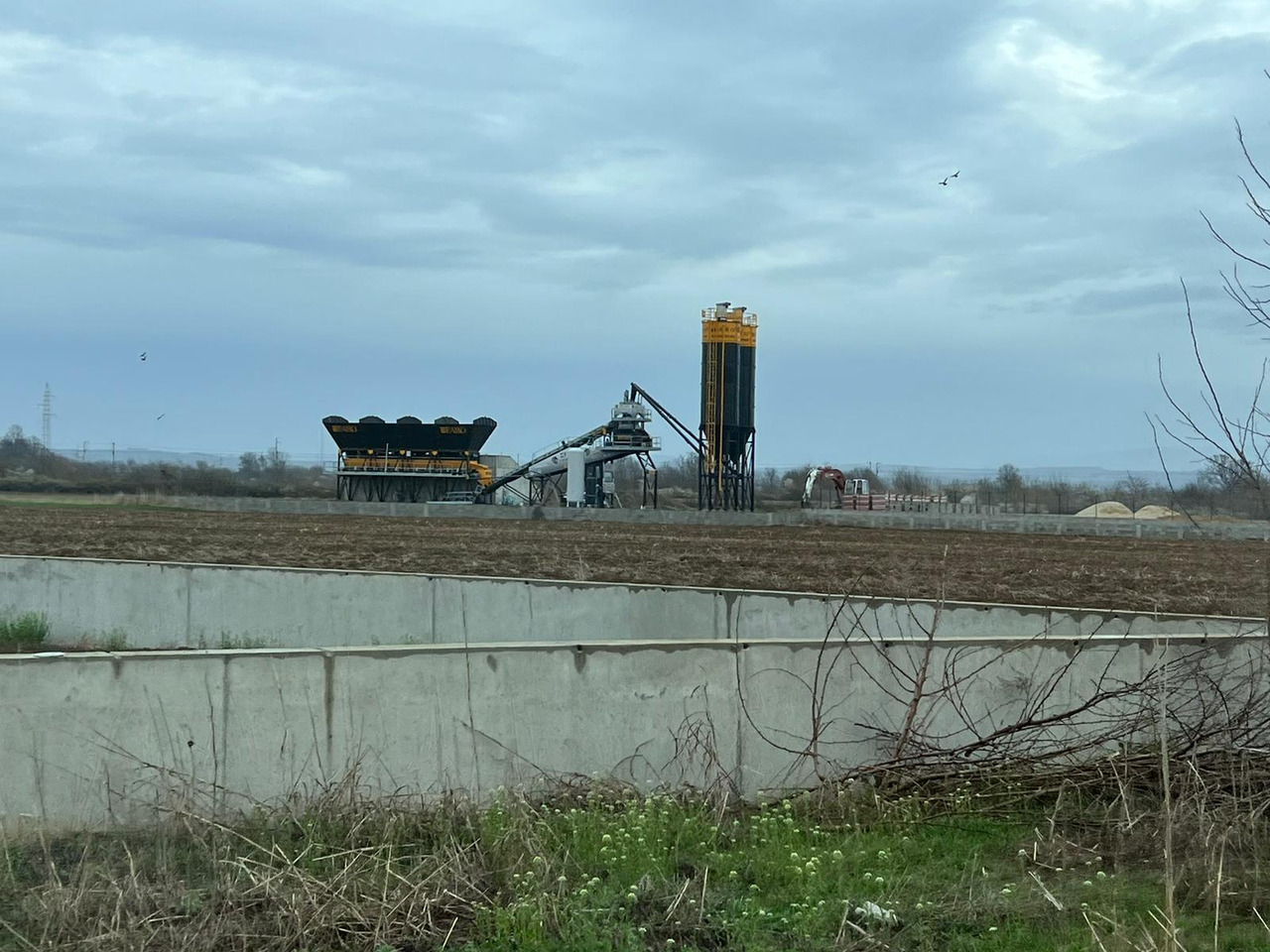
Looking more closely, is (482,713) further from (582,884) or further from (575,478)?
(575,478)

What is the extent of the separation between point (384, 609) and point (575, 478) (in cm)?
6077

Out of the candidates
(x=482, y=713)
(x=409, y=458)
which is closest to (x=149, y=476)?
(x=409, y=458)

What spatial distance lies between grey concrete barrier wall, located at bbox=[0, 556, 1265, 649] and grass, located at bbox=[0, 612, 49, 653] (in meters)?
0.24

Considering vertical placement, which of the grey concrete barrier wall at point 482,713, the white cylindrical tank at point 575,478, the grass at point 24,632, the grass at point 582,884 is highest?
the white cylindrical tank at point 575,478

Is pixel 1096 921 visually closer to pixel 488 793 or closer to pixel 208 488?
pixel 488 793

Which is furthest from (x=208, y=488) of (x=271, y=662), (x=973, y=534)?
(x=271, y=662)

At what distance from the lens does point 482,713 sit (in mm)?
7793

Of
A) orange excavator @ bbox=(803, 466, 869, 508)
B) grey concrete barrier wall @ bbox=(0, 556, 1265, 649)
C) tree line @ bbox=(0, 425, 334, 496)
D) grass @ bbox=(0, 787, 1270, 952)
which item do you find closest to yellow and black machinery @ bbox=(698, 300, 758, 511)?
orange excavator @ bbox=(803, 466, 869, 508)

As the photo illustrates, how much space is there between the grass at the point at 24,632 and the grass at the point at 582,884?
9.32 metres

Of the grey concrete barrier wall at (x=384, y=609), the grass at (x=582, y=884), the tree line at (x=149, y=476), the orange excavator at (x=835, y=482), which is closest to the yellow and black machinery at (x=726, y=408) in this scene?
the orange excavator at (x=835, y=482)

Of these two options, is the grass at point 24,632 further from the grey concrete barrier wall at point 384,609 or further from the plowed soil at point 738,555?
the plowed soil at point 738,555

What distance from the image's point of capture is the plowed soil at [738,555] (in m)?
25.2

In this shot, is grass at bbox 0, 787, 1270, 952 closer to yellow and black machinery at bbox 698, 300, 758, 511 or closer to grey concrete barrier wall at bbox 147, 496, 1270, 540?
grey concrete barrier wall at bbox 147, 496, 1270, 540

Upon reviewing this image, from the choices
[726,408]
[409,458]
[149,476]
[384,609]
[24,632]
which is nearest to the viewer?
[384,609]
